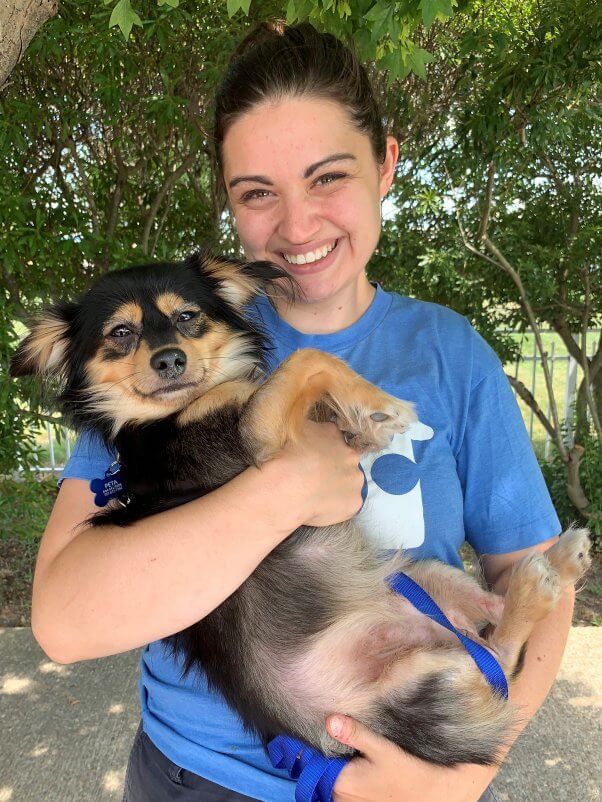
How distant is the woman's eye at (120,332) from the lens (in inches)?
88.4

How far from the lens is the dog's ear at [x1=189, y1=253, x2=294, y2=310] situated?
2166mm

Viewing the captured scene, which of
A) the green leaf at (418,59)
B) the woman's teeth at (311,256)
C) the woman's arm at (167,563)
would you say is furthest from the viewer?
the green leaf at (418,59)

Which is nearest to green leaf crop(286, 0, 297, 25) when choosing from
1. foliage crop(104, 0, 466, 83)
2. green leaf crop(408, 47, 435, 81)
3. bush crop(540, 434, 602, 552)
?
foliage crop(104, 0, 466, 83)

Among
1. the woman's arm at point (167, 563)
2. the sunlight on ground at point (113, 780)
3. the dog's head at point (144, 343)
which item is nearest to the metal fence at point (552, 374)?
the sunlight on ground at point (113, 780)

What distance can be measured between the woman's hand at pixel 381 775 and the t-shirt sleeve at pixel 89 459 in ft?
3.19

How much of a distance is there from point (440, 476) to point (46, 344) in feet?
4.62

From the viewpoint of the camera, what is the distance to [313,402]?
6.30 feet

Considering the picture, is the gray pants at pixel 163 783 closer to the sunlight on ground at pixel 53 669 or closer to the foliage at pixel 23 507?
the sunlight on ground at pixel 53 669

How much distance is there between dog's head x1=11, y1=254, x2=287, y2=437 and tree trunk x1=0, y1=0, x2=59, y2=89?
820mm

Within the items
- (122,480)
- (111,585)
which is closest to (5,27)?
(122,480)

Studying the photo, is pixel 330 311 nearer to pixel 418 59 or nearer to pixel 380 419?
pixel 380 419

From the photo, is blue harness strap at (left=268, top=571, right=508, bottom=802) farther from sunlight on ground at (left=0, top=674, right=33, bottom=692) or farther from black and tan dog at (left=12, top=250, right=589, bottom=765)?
sunlight on ground at (left=0, top=674, right=33, bottom=692)

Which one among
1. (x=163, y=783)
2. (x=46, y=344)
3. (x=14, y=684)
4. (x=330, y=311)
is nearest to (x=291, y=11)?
(x=330, y=311)

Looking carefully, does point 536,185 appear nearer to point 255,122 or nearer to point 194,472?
point 255,122
